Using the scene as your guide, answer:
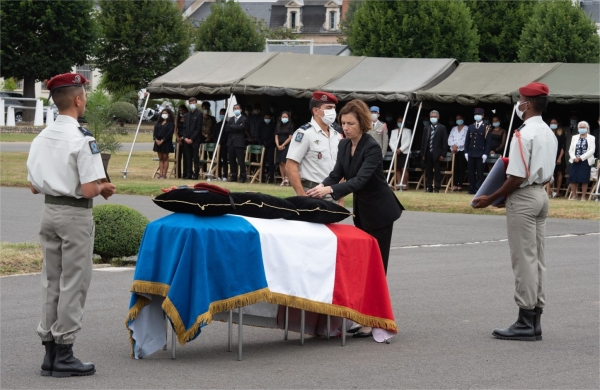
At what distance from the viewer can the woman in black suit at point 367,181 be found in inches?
356

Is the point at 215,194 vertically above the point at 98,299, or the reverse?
the point at 215,194

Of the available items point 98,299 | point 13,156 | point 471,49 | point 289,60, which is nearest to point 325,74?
point 289,60

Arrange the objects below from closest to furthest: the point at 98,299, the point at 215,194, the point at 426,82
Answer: the point at 215,194 < the point at 98,299 < the point at 426,82

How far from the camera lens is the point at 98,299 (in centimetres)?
1062

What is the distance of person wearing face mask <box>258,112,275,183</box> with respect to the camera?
29.9 metres

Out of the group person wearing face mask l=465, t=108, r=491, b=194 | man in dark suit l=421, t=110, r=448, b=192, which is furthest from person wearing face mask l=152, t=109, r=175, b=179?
person wearing face mask l=465, t=108, r=491, b=194

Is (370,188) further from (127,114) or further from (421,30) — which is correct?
(127,114)

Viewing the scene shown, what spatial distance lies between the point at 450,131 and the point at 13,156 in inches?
624

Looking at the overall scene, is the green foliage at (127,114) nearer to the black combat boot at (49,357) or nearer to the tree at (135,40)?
the tree at (135,40)

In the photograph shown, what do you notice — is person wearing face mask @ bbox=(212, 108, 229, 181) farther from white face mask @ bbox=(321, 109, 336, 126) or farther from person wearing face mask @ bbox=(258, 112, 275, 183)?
white face mask @ bbox=(321, 109, 336, 126)

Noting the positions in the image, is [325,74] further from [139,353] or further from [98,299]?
[139,353]

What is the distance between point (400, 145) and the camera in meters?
28.9

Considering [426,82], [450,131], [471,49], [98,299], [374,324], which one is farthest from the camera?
[471,49]

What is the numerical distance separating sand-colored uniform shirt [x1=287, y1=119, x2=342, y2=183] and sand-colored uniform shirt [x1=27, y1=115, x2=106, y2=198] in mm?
3196
